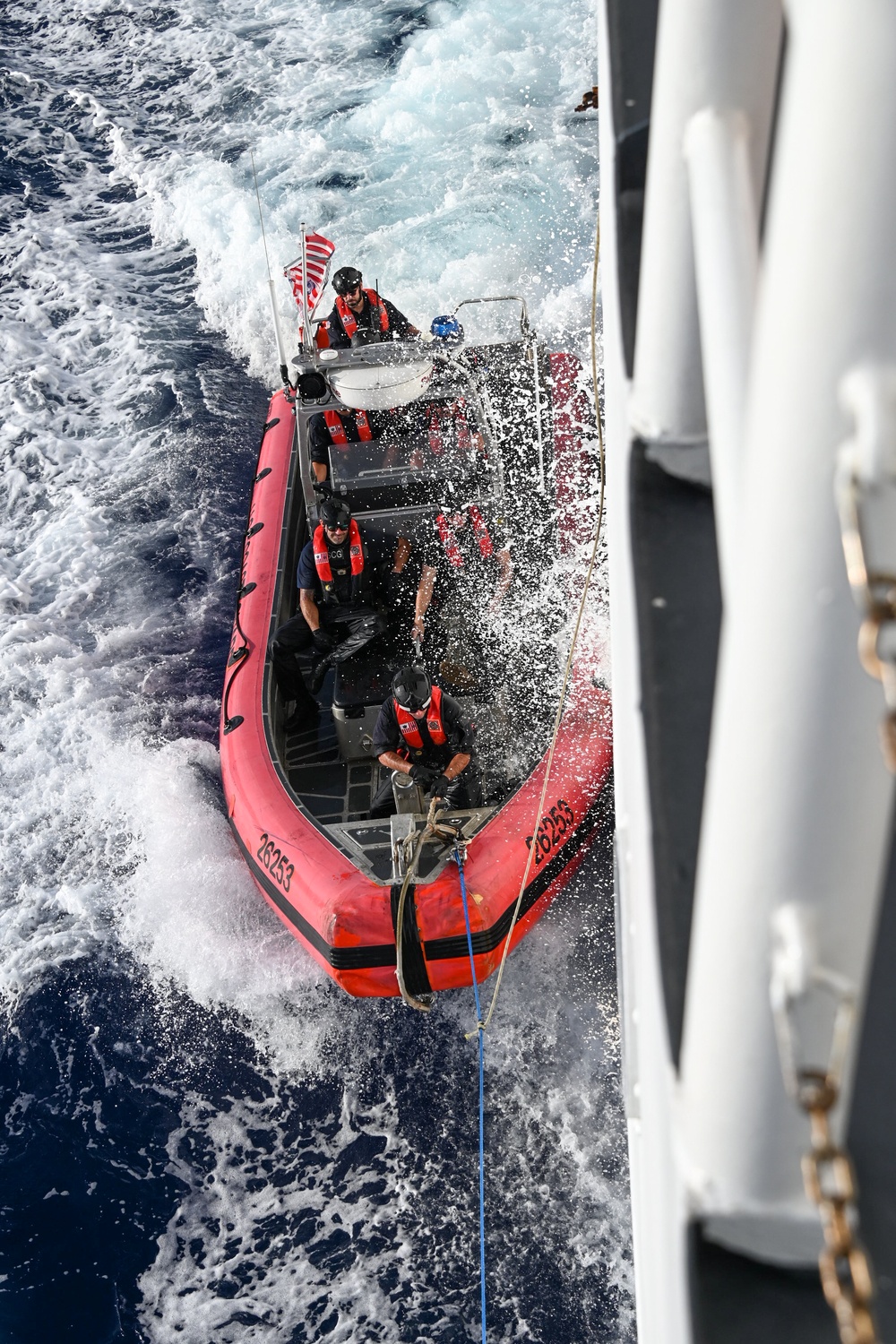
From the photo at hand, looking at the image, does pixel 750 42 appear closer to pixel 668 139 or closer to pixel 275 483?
pixel 668 139

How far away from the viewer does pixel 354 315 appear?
6559 millimetres

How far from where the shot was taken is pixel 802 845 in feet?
2.18

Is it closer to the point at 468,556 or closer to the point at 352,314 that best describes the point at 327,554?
the point at 468,556

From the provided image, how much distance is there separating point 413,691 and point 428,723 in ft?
0.60

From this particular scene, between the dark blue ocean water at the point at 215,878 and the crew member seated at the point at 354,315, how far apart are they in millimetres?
2213

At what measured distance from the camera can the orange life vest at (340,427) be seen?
6102 mm

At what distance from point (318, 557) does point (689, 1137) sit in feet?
15.5

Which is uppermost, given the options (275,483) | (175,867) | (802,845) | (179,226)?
(802,845)

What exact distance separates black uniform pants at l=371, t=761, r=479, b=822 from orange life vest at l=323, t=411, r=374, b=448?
2.08m

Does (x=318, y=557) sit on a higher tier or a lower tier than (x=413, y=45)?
lower

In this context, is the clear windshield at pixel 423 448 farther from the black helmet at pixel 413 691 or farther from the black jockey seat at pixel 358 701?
the black helmet at pixel 413 691

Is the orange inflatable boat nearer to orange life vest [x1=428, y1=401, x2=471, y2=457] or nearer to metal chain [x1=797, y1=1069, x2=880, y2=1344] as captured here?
orange life vest [x1=428, y1=401, x2=471, y2=457]

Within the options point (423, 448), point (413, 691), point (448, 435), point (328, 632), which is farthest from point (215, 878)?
point (448, 435)

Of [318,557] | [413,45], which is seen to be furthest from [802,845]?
[413,45]
